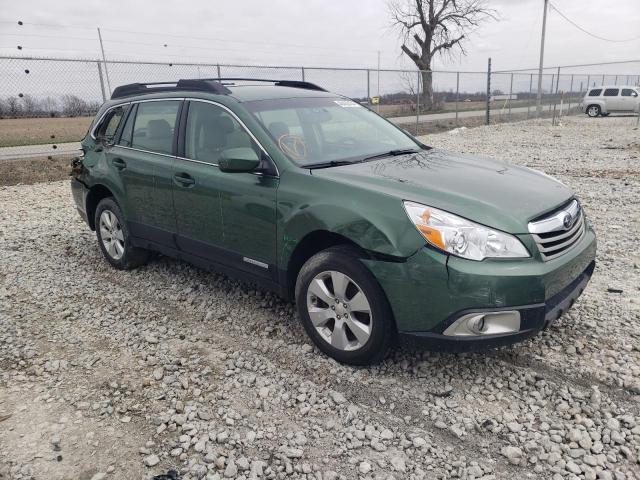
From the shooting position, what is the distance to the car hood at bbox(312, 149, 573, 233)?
9.52 feet

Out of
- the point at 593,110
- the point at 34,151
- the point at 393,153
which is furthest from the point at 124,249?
the point at 593,110

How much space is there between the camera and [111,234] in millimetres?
5195

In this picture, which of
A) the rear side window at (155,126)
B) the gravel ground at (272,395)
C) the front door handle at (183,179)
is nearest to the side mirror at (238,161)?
the front door handle at (183,179)

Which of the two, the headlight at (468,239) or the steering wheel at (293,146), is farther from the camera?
the steering wheel at (293,146)

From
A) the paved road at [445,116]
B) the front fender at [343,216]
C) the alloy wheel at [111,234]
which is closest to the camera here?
the front fender at [343,216]

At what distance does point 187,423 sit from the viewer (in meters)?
2.84

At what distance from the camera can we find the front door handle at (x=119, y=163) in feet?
15.4

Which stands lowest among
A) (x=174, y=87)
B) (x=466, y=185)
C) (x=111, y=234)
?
(x=111, y=234)

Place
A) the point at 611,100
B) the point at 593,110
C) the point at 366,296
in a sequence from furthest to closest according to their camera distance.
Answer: the point at 593,110 → the point at 611,100 → the point at 366,296

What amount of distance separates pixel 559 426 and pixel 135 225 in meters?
3.76

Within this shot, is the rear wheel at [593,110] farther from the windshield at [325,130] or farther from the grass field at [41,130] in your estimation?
the windshield at [325,130]

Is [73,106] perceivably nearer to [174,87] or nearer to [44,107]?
[44,107]

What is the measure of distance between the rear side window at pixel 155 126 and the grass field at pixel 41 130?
873 cm

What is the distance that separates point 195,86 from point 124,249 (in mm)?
1816
